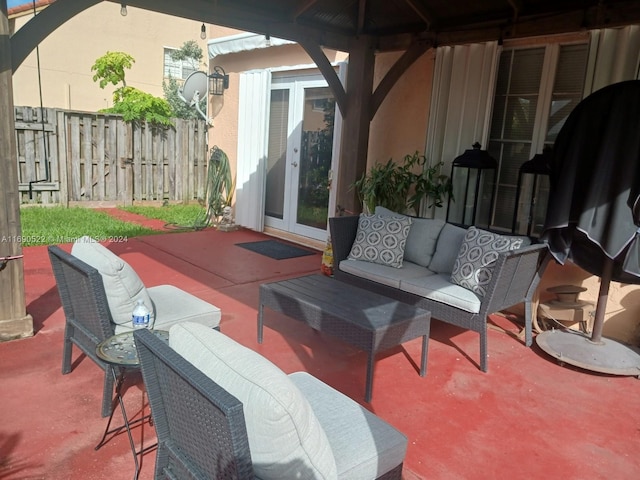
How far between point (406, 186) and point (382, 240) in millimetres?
966

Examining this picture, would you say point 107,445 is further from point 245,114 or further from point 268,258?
point 245,114

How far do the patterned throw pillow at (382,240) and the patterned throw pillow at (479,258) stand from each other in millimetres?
591

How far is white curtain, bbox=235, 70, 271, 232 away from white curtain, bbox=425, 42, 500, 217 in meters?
3.31

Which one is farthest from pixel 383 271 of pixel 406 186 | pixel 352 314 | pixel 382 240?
pixel 406 186

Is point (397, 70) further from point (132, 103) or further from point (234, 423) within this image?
point (132, 103)

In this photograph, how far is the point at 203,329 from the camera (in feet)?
5.31

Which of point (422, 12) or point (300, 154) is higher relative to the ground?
point (422, 12)

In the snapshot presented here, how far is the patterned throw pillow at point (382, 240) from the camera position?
4293 mm

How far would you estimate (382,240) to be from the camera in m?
4.33

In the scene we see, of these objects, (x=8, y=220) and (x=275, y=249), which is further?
(x=275, y=249)

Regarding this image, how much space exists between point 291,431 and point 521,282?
295 cm

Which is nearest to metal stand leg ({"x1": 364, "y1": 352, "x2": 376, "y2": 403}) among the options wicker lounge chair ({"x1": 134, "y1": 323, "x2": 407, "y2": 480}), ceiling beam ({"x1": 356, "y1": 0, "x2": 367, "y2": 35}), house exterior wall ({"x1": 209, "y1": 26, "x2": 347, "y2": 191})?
wicker lounge chair ({"x1": 134, "y1": 323, "x2": 407, "y2": 480})

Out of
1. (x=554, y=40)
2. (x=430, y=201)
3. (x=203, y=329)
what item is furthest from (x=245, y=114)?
(x=203, y=329)

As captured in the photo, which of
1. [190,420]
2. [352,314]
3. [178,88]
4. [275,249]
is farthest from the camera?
[178,88]
